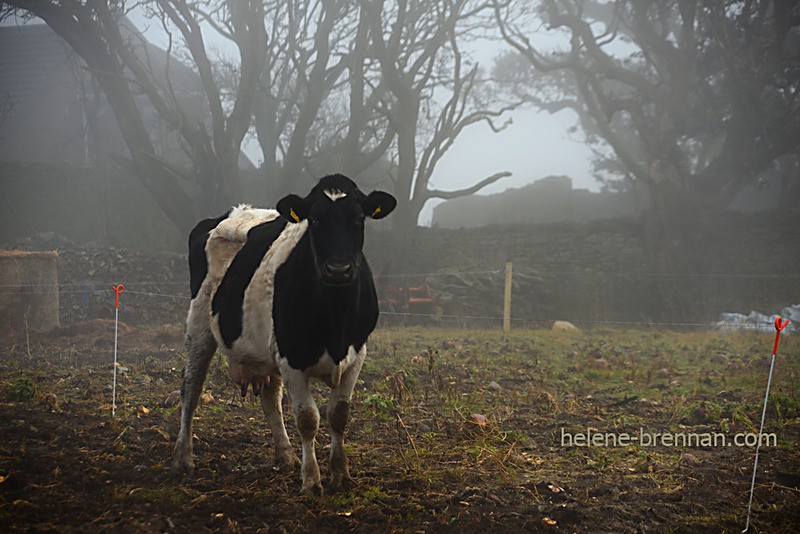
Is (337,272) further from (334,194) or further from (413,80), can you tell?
(413,80)

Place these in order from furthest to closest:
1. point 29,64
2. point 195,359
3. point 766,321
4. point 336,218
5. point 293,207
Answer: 1. point 29,64
2. point 766,321
3. point 195,359
4. point 293,207
5. point 336,218

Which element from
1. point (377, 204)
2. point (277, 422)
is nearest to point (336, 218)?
point (377, 204)

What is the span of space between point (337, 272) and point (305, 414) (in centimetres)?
89

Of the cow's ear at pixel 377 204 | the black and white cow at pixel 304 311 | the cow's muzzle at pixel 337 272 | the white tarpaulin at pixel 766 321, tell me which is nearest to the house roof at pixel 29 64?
the black and white cow at pixel 304 311

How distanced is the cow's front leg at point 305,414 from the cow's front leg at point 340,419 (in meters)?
0.13

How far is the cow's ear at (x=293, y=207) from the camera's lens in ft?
10.6

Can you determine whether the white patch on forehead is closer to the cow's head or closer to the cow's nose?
the cow's head

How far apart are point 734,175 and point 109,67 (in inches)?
688

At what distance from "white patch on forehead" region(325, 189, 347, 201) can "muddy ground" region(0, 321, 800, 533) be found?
1584mm

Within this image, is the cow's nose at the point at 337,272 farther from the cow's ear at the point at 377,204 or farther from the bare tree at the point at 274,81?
the bare tree at the point at 274,81

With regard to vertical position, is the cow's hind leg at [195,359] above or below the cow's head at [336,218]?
A: below

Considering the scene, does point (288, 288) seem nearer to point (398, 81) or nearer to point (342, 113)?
point (398, 81)

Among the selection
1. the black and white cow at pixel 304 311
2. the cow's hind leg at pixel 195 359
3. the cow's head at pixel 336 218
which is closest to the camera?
the cow's head at pixel 336 218

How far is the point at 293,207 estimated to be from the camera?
3.26 meters
